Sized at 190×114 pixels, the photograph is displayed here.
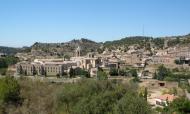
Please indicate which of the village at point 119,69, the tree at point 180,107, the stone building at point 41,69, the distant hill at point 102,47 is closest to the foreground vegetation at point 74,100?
the tree at point 180,107

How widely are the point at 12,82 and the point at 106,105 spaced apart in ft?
26.3

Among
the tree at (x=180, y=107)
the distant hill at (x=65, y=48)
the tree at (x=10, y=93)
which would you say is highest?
the distant hill at (x=65, y=48)

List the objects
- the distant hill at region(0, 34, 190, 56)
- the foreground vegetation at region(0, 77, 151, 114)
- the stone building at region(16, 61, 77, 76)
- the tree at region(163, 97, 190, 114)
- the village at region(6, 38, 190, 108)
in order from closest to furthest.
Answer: the foreground vegetation at region(0, 77, 151, 114), the tree at region(163, 97, 190, 114), the village at region(6, 38, 190, 108), the stone building at region(16, 61, 77, 76), the distant hill at region(0, 34, 190, 56)

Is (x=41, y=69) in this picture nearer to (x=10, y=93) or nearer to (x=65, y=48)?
(x=10, y=93)

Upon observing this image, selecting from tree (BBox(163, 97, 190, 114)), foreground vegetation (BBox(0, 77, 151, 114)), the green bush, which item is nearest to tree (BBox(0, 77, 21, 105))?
foreground vegetation (BBox(0, 77, 151, 114))

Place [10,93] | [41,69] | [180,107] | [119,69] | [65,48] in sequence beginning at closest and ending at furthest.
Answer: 1. [180,107]
2. [10,93]
3. [119,69]
4. [41,69]
5. [65,48]

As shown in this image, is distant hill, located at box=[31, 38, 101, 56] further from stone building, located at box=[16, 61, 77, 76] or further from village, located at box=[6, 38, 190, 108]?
stone building, located at box=[16, 61, 77, 76]

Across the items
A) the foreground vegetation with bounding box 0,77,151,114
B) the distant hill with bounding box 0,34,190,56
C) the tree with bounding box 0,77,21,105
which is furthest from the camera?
Answer: the distant hill with bounding box 0,34,190,56

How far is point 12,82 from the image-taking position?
859 inches

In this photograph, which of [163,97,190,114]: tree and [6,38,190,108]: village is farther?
[6,38,190,108]: village

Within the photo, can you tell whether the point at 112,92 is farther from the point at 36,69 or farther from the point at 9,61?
the point at 9,61

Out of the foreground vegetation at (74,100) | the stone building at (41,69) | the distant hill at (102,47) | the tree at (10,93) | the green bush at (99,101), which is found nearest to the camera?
the green bush at (99,101)

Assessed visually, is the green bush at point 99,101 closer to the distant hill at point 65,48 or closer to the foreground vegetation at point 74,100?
the foreground vegetation at point 74,100

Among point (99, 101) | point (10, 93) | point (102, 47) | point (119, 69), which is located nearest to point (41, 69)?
point (119, 69)
